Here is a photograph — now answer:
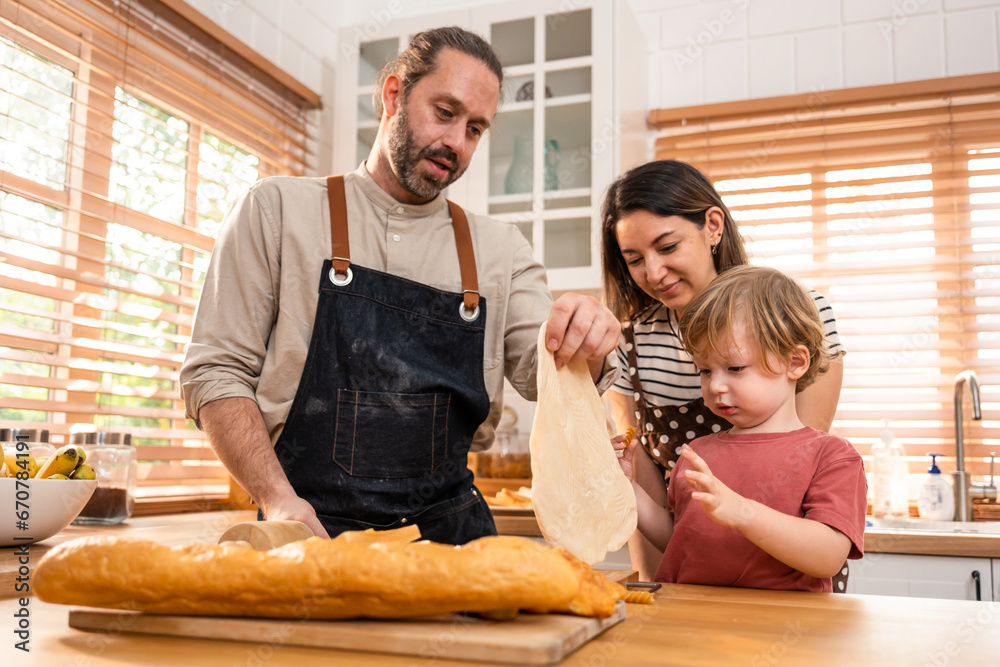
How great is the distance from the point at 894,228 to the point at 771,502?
1.90m

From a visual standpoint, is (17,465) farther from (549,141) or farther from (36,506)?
(549,141)

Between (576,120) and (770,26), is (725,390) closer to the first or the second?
(576,120)

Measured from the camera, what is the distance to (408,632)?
589 mm

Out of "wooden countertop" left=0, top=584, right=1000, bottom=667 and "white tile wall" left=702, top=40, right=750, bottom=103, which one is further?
"white tile wall" left=702, top=40, right=750, bottom=103

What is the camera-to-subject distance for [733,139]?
9.36 ft

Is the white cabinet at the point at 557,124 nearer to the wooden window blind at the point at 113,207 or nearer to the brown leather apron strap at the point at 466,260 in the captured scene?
the wooden window blind at the point at 113,207

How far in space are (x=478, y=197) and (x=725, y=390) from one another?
1799mm

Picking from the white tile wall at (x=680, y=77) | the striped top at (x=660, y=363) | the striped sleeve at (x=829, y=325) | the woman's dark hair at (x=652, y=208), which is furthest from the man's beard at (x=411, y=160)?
the white tile wall at (x=680, y=77)

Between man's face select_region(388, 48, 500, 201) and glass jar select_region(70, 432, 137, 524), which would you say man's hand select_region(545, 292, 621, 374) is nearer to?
man's face select_region(388, 48, 500, 201)

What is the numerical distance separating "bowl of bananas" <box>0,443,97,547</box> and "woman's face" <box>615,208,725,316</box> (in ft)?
3.23

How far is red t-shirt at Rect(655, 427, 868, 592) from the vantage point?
3.46ft

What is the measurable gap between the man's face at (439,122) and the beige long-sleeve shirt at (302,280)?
57 millimetres

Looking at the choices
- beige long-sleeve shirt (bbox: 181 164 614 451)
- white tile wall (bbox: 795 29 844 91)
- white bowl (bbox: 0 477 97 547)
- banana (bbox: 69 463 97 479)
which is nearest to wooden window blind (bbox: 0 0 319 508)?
banana (bbox: 69 463 97 479)

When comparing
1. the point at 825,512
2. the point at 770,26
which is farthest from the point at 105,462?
the point at 770,26
